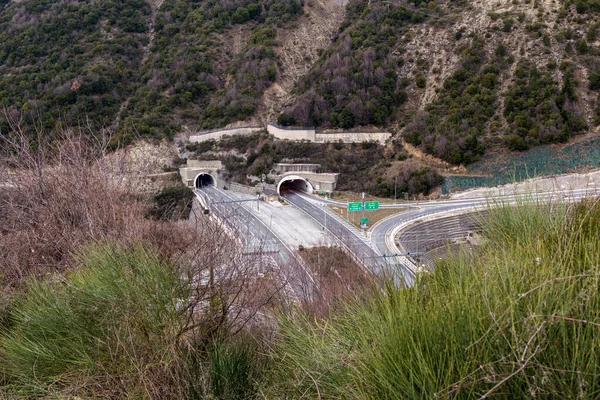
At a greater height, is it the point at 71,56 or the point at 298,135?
the point at 71,56

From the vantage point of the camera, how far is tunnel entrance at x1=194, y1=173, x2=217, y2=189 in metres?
33.5

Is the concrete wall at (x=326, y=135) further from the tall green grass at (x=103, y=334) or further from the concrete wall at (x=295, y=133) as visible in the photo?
the tall green grass at (x=103, y=334)

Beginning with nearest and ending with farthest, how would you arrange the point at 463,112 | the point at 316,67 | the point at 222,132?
the point at 463,112 < the point at 222,132 < the point at 316,67

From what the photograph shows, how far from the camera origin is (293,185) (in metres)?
31.6

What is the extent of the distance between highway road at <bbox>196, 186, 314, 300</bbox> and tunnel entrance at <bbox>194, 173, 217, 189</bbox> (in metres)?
0.65

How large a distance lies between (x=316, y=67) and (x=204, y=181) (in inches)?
565

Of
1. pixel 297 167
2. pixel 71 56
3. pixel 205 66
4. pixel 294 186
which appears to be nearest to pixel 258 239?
pixel 297 167

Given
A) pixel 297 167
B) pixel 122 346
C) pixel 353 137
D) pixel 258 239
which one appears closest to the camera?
Result: pixel 122 346

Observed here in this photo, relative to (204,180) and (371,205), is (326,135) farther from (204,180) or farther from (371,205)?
(371,205)

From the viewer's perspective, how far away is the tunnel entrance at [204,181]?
33.5m

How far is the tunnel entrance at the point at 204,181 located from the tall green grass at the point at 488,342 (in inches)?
1253

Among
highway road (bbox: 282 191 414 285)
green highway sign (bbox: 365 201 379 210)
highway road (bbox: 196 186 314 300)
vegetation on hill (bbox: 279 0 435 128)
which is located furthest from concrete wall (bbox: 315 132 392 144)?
green highway sign (bbox: 365 201 379 210)

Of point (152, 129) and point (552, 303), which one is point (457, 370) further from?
point (152, 129)

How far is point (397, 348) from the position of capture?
1940mm
